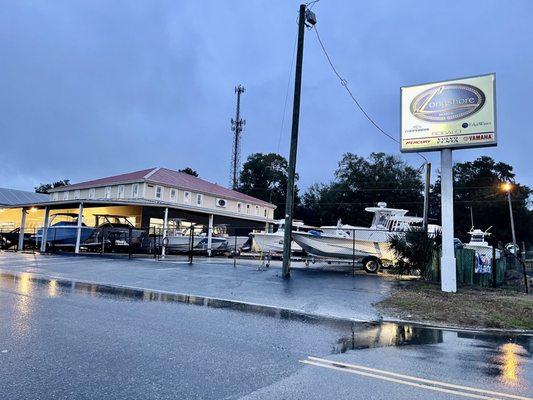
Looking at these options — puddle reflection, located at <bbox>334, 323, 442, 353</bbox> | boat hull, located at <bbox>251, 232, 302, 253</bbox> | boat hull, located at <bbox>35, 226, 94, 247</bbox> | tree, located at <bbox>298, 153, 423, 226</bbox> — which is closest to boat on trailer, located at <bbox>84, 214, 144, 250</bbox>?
boat hull, located at <bbox>35, 226, 94, 247</bbox>

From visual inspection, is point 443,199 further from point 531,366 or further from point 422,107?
point 531,366

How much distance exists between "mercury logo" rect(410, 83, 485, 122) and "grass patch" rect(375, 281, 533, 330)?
587 centimetres

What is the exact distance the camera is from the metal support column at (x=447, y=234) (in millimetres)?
13734

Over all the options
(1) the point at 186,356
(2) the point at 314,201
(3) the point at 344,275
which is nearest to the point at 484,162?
→ (2) the point at 314,201

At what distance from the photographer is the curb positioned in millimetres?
8984

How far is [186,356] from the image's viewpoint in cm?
572

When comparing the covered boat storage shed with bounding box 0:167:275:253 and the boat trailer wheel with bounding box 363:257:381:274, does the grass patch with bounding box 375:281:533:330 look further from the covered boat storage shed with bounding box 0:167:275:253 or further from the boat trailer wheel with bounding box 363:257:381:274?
the covered boat storage shed with bounding box 0:167:275:253

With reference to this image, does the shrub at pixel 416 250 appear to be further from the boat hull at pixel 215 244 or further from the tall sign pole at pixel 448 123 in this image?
the boat hull at pixel 215 244

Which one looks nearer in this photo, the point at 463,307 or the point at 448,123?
the point at 463,307

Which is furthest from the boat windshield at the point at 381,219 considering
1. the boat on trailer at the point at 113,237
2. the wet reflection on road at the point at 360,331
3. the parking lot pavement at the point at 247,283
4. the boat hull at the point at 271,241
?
the wet reflection on road at the point at 360,331

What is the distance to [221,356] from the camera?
579 centimetres

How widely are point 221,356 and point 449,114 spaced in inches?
477

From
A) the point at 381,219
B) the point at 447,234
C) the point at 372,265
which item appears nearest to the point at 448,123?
the point at 447,234

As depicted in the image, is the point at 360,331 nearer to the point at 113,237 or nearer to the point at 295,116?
the point at 295,116
